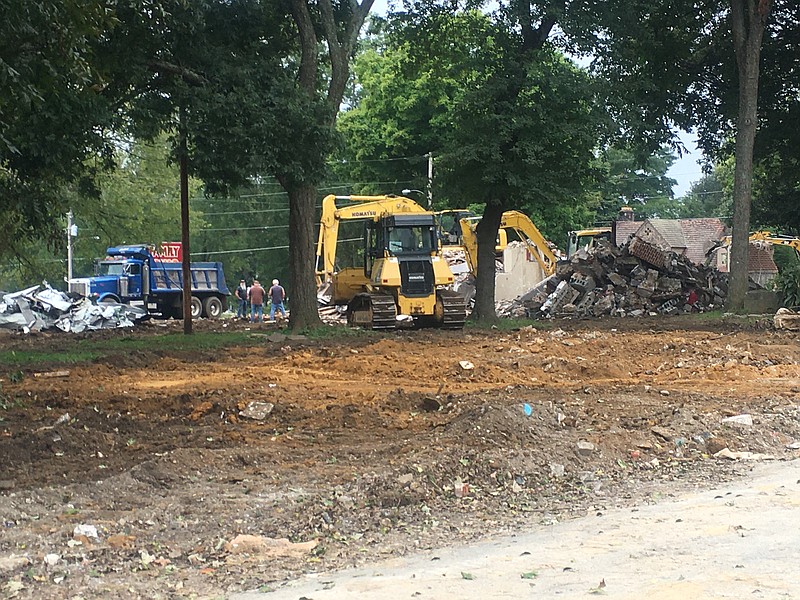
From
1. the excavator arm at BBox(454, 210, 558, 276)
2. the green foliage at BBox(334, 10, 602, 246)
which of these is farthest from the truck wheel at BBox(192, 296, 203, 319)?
the green foliage at BBox(334, 10, 602, 246)

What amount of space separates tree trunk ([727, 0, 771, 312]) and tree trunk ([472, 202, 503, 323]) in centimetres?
692

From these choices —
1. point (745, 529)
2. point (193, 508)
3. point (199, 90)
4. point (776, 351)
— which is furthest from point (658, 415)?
point (199, 90)

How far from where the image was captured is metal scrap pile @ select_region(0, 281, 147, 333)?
36812mm

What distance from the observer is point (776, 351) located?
1838 centimetres

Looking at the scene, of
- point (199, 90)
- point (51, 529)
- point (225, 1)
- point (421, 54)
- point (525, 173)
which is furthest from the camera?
point (421, 54)

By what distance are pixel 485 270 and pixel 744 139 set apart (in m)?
8.40

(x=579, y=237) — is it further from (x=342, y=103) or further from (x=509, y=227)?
(x=342, y=103)

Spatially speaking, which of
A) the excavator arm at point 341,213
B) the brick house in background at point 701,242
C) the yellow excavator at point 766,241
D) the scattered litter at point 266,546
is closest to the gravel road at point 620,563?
the scattered litter at point 266,546

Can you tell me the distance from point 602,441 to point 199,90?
13769mm

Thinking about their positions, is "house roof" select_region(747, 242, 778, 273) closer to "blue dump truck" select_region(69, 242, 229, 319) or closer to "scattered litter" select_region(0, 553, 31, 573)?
"blue dump truck" select_region(69, 242, 229, 319)

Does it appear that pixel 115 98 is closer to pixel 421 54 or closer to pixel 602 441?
pixel 421 54

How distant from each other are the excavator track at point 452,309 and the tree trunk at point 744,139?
814cm

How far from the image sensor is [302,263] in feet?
82.8

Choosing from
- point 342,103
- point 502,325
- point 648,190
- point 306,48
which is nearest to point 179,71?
point 306,48
